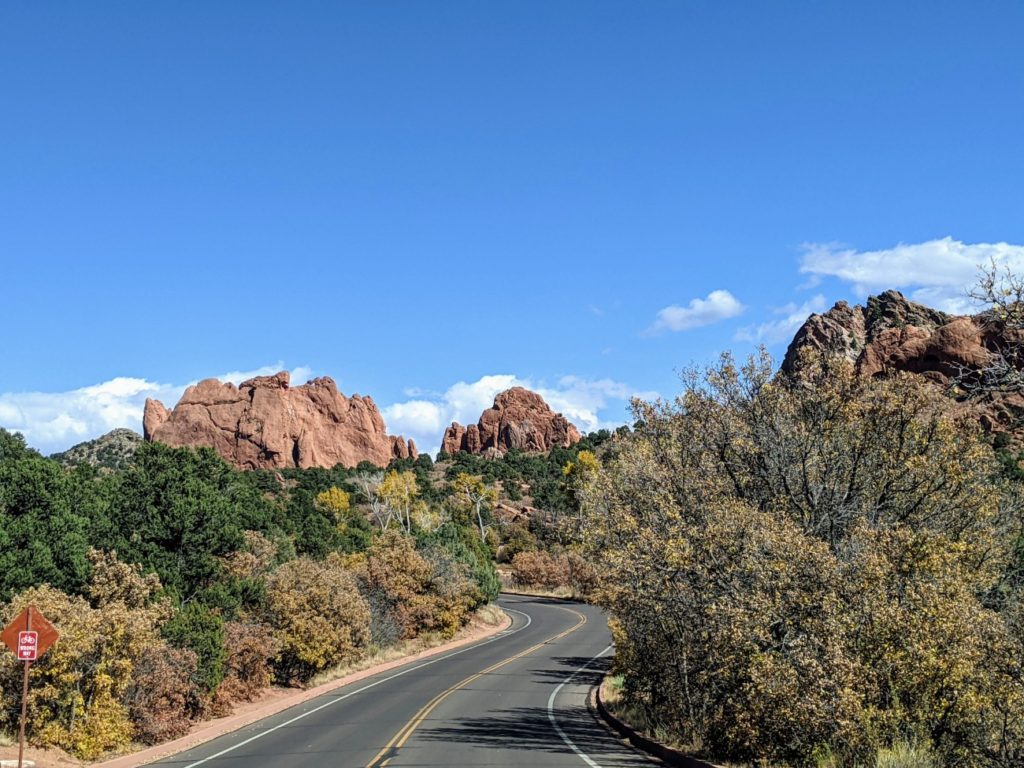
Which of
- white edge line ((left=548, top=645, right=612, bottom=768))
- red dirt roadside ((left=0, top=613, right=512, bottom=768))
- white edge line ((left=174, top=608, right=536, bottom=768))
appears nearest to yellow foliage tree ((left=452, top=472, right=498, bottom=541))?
white edge line ((left=174, top=608, right=536, bottom=768))

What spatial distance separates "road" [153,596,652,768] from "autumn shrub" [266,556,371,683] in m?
1.61

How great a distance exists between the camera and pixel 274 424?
147000 mm

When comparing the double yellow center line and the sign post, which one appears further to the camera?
the double yellow center line

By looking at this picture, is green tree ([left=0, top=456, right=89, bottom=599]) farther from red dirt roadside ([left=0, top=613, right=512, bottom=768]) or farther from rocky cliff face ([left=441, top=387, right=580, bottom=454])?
rocky cliff face ([left=441, top=387, right=580, bottom=454])

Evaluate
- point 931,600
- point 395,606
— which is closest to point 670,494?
point 931,600

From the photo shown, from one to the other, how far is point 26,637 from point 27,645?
14 centimetres

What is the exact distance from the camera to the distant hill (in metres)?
111

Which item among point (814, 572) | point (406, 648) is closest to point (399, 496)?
point (406, 648)

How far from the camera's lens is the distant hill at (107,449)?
110562mm

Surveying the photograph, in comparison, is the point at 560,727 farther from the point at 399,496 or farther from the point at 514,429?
the point at 514,429

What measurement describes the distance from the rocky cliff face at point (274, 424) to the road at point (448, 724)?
11056 centimetres

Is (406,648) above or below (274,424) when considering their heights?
below

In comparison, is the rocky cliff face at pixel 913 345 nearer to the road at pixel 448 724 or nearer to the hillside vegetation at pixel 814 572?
the road at pixel 448 724

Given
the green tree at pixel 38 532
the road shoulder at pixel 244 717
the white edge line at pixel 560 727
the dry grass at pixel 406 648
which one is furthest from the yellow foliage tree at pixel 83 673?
the dry grass at pixel 406 648
